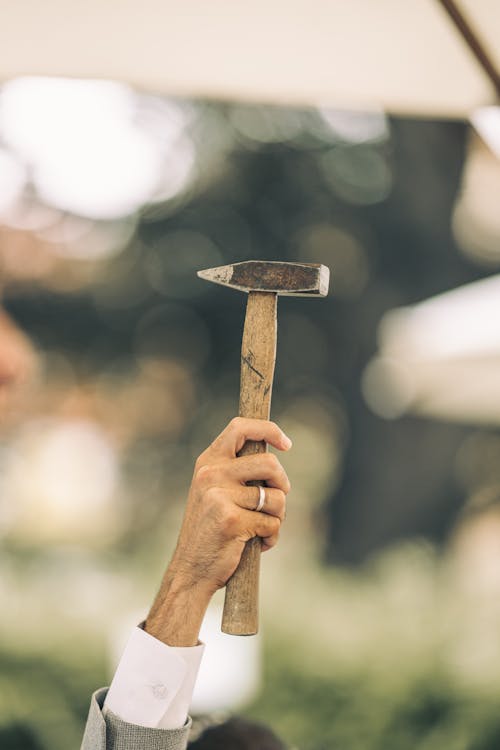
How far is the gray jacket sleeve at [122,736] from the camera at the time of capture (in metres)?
1.29

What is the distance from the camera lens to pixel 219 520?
50.2 inches

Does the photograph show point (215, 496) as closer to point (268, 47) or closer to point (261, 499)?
point (261, 499)

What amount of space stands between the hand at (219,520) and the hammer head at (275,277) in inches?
8.6

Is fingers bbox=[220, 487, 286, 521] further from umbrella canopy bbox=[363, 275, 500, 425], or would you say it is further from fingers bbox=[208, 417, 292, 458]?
umbrella canopy bbox=[363, 275, 500, 425]

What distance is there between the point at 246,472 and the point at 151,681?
37 centimetres

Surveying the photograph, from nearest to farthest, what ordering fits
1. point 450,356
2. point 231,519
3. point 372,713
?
point 231,519 < point 372,713 < point 450,356

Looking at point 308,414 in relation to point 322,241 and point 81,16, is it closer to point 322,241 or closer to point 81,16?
point 322,241

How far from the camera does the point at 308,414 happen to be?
6992mm

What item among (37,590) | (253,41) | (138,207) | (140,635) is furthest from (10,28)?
(138,207)

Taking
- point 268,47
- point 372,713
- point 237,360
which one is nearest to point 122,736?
point 268,47

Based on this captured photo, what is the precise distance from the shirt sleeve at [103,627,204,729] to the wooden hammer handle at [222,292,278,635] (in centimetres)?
10

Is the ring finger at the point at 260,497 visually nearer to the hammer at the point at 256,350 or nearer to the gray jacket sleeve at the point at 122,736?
the hammer at the point at 256,350

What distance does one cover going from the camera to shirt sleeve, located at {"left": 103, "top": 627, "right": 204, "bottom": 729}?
1324mm

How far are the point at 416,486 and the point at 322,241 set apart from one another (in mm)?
2342
